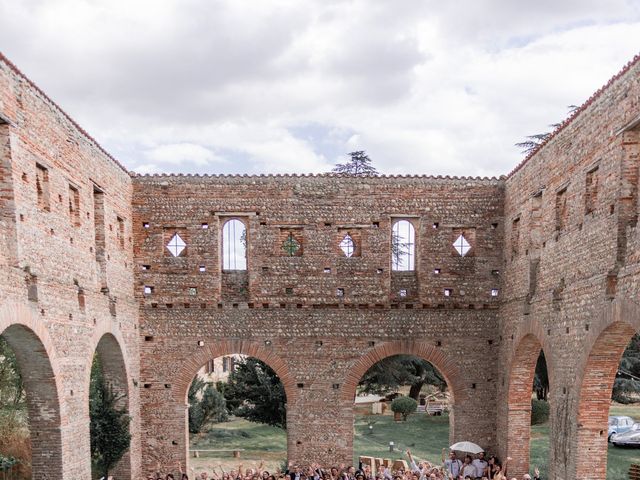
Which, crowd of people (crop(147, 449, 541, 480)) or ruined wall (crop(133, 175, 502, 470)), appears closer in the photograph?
crowd of people (crop(147, 449, 541, 480))

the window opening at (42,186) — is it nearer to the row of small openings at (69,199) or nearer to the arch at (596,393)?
the row of small openings at (69,199)

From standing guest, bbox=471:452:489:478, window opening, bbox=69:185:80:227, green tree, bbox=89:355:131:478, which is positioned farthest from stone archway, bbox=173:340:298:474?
window opening, bbox=69:185:80:227

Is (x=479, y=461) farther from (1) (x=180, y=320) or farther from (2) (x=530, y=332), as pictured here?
(1) (x=180, y=320)

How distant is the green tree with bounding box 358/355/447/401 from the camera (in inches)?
1104

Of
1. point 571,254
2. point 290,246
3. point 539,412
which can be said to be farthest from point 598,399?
point 539,412

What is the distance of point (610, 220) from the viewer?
11.1 m

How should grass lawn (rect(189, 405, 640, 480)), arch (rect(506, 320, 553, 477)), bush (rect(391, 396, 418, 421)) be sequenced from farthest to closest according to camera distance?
bush (rect(391, 396, 418, 421)) → grass lawn (rect(189, 405, 640, 480)) → arch (rect(506, 320, 553, 477))

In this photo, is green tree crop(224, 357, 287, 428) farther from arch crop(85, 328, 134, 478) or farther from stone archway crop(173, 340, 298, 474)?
arch crop(85, 328, 134, 478)

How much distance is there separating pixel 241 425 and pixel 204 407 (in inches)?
125

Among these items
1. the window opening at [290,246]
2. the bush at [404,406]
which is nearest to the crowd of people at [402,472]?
the window opening at [290,246]

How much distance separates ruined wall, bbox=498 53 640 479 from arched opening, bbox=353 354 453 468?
596 cm

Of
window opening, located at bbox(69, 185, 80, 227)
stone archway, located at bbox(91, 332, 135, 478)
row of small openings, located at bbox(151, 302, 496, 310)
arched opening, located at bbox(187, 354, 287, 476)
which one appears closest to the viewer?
window opening, located at bbox(69, 185, 80, 227)

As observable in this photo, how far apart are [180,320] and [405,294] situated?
6324 millimetres

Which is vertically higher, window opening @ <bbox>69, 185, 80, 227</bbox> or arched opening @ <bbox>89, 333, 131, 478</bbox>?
window opening @ <bbox>69, 185, 80, 227</bbox>
